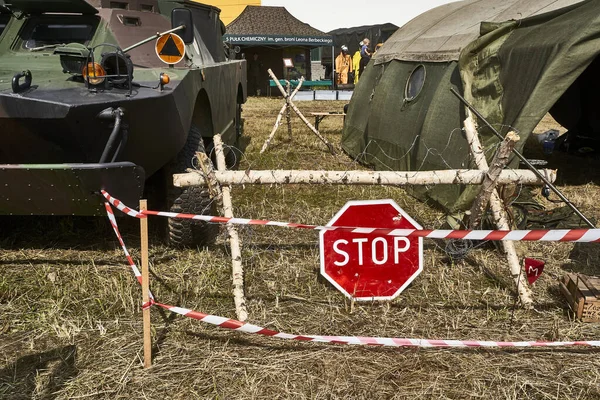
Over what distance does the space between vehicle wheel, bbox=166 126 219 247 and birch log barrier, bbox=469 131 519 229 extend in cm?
210

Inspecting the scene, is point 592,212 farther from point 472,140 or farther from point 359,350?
point 359,350


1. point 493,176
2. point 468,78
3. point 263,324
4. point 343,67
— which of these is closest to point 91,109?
point 263,324

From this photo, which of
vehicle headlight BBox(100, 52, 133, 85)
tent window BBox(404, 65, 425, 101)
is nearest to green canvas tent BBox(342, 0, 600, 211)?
tent window BBox(404, 65, 425, 101)

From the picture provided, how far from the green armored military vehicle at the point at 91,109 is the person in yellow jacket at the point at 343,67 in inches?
777

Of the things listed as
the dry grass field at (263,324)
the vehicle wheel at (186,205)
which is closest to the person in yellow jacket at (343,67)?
the dry grass field at (263,324)

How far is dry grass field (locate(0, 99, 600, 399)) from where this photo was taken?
292 cm

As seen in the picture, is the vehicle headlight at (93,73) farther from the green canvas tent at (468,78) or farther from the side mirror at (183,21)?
the green canvas tent at (468,78)

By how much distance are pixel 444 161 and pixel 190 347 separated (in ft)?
11.3

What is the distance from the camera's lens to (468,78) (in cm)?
579

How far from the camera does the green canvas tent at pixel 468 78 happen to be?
16.3ft

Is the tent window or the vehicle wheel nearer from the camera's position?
the vehicle wheel

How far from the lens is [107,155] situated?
3430mm

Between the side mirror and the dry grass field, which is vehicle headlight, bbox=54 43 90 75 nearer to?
the side mirror

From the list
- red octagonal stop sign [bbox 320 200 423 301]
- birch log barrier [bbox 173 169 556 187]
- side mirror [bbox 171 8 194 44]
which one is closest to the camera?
red octagonal stop sign [bbox 320 200 423 301]
